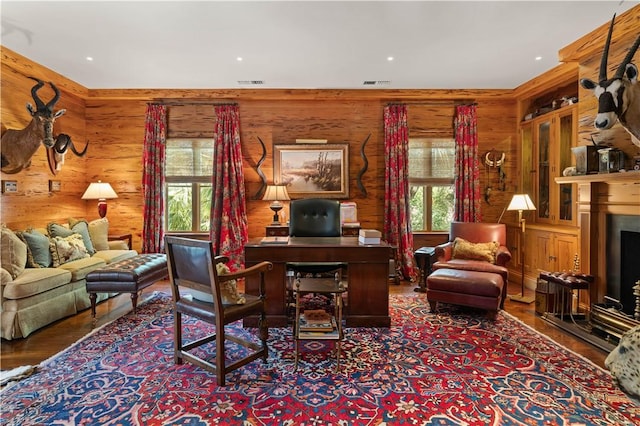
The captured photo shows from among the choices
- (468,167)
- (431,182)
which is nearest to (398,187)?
(431,182)

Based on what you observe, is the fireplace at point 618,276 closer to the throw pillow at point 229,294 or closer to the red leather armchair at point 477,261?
the red leather armchair at point 477,261

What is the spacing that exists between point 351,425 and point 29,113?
5104 millimetres

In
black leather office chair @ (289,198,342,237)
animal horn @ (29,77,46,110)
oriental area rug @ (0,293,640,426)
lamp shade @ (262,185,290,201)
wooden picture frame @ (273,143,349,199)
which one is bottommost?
oriental area rug @ (0,293,640,426)

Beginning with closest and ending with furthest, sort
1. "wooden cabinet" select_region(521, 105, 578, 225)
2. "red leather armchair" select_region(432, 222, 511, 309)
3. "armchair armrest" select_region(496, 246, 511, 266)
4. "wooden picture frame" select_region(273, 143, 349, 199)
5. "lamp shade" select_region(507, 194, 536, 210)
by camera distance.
→ 1. "red leather armchair" select_region(432, 222, 511, 309)
2. "armchair armrest" select_region(496, 246, 511, 266)
3. "lamp shade" select_region(507, 194, 536, 210)
4. "wooden cabinet" select_region(521, 105, 578, 225)
5. "wooden picture frame" select_region(273, 143, 349, 199)

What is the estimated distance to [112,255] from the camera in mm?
4414

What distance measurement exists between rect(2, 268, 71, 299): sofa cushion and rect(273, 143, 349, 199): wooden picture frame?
9.83 ft

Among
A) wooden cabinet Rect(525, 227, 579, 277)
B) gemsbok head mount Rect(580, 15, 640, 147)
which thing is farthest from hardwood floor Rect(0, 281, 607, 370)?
gemsbok head mount Rect(580, 15, 640, 147)

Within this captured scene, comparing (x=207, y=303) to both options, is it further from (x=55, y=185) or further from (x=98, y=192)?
(x=55, y=185)

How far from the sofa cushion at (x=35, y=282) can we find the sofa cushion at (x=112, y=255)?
708 mm

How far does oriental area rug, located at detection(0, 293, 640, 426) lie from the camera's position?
1915mm

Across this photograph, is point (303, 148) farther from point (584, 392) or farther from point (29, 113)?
point (584, 392)

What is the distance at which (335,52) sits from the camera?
3818mm

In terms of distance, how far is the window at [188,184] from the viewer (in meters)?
5.47

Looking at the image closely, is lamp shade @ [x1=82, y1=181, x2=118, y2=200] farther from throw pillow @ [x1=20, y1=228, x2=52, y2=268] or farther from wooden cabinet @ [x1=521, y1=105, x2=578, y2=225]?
wooden cabinet @ [x1=521, y1=105, x2=578, y2=225]
